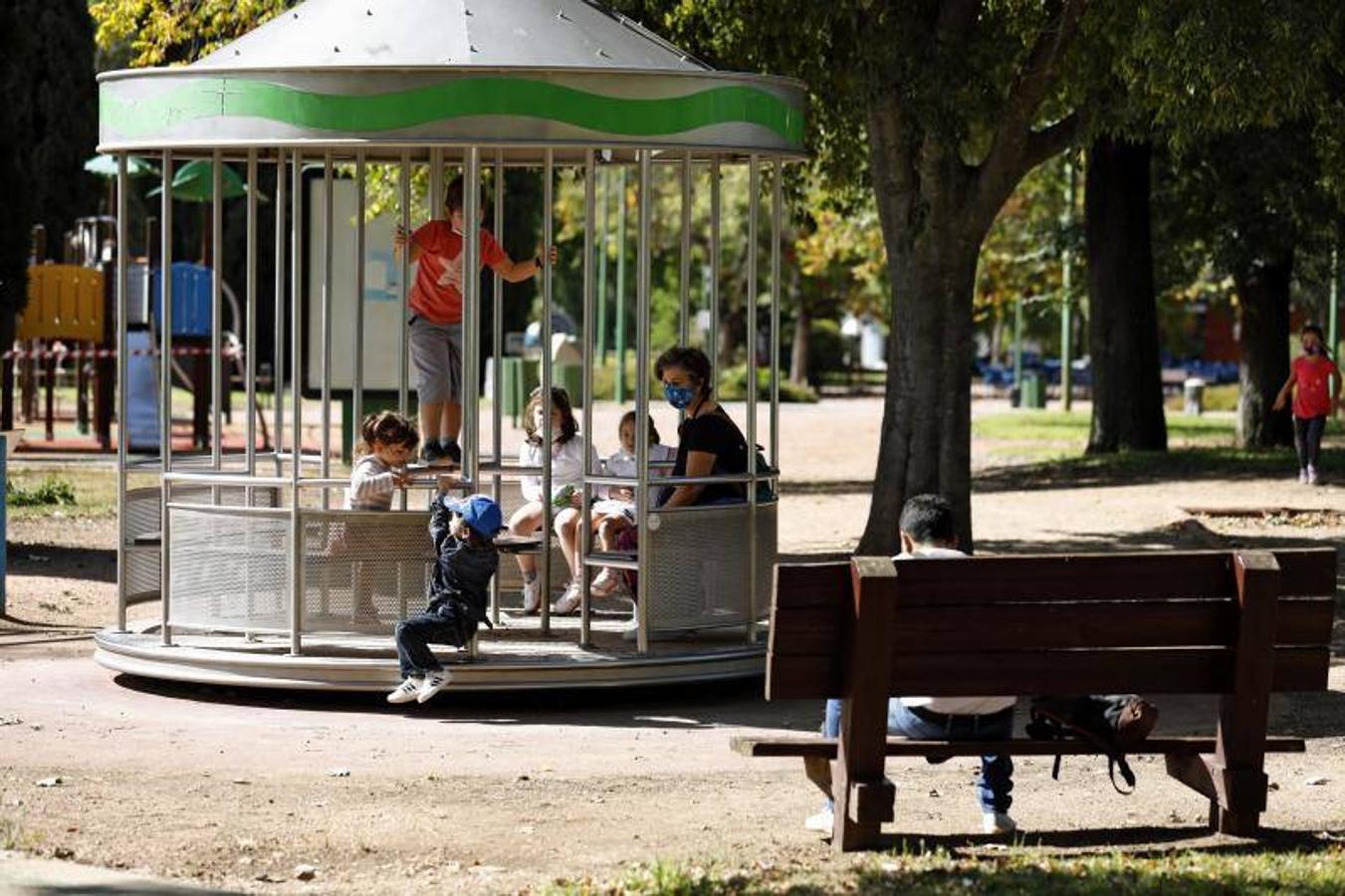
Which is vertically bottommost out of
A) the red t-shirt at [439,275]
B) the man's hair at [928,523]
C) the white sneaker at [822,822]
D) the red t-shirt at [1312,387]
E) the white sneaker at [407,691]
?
the white sneaker at [822,822]

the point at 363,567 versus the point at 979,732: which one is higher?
the point at 363,567

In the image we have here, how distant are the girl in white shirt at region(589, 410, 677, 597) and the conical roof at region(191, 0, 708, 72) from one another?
1755 mm

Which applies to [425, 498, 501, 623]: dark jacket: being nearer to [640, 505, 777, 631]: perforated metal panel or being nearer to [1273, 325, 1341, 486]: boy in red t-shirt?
[640, 505, 777, 631]: perforated metal panel

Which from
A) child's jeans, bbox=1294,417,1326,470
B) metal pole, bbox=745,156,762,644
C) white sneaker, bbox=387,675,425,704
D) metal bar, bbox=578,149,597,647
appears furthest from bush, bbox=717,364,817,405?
white sneaker, bbox=387,675,425,704

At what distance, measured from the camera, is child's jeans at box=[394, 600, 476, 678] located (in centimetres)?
1058

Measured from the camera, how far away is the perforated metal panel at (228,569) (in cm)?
1123

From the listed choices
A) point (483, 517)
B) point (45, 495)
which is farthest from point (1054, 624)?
point (45, 495)

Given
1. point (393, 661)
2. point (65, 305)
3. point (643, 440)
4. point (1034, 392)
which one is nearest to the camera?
point (393, 661)

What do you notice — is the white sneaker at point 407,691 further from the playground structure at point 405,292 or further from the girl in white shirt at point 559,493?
the girl in white shirt at point 559,493

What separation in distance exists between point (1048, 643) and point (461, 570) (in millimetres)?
3453

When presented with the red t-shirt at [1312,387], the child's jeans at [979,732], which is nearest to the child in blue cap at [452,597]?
the child's jeans at [979,732]

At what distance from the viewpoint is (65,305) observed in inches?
1149

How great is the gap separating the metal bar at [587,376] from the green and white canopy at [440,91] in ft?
1.41

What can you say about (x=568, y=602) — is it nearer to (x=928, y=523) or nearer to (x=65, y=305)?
(x=928, y=523)
